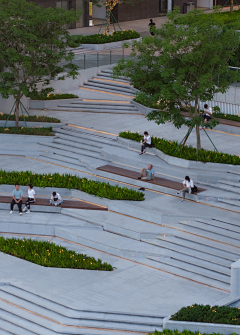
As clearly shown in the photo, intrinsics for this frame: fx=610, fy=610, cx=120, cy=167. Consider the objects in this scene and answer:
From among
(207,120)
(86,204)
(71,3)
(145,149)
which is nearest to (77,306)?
(86,204)

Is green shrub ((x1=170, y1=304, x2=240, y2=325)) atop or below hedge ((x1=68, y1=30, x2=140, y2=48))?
below

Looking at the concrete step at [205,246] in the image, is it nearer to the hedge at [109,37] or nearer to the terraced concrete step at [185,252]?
the terraced concrete step at [185,252]

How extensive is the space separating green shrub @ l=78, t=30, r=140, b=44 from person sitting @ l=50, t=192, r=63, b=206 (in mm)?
19581

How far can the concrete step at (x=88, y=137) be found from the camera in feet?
94.8

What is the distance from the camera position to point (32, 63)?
2919 cm

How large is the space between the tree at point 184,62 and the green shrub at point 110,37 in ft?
53.9

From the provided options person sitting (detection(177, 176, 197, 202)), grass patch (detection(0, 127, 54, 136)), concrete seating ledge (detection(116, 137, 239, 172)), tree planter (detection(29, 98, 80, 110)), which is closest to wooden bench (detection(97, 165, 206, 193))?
person sitting (detection(177, 176, 197, 202))

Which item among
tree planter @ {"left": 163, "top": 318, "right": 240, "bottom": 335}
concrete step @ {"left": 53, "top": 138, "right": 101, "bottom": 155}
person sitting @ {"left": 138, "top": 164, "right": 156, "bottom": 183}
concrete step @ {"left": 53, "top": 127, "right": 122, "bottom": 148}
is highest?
concrete step @ {"left": 53, "top": 127, "right": 122, "bottom": 148}

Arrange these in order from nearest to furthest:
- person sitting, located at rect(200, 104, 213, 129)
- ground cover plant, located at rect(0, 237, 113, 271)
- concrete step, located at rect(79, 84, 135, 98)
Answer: ground cover plant, located at rect(0, 237, 113, 271) → person sitting, located at rect(200, 104, 213, 129) → concrete step, located at rect(79, 84, 135, 98)

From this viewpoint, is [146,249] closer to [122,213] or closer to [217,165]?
[122,213]

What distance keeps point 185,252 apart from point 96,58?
69.2 ft

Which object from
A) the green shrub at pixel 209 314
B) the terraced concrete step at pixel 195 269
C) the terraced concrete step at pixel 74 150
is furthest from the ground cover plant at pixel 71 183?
the green shrub at pixel 209 314

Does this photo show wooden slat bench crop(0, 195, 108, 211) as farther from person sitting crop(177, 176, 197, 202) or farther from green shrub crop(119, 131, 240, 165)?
green shrub crop(119, 131, 240, 165)

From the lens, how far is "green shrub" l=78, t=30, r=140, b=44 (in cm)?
4175
